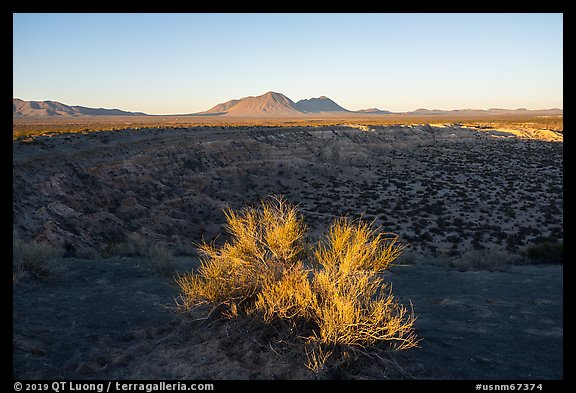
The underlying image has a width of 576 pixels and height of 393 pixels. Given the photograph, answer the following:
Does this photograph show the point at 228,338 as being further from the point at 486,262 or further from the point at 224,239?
the point at 224,239

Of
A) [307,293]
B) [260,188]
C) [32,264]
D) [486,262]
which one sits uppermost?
[307,293]

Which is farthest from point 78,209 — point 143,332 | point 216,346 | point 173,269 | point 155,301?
point 216,346

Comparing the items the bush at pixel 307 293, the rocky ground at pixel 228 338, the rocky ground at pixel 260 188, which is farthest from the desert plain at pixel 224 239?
the bush at pixel 307 293

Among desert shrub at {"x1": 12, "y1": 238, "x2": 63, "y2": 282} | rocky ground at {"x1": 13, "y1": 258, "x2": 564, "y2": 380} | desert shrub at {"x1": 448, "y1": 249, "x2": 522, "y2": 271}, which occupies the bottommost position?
desert shrub at {"x1": 448, "y1": 249, "x2": 522, "y2": 271}

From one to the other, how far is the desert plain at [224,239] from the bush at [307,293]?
0.28 metres

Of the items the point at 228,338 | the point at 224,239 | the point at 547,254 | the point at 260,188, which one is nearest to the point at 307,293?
the point at 228,338

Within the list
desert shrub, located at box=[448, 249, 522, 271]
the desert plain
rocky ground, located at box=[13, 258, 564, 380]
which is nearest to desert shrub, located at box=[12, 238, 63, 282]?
the desert plain

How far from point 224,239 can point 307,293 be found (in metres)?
16.2

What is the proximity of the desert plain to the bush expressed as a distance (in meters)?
0.28

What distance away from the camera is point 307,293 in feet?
17.2

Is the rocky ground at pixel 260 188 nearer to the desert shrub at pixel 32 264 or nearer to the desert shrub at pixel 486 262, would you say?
the desert shrub at pixel 486 262

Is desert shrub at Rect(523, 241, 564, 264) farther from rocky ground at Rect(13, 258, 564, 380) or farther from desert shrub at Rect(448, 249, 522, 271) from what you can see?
rocky ground at Rect(13, 258, 564, 380)

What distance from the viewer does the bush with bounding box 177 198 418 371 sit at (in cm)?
485

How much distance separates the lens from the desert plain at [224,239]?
533 cm
